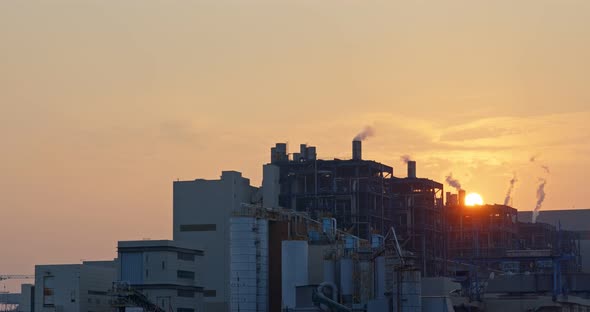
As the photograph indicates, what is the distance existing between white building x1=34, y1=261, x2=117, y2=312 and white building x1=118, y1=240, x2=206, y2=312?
432 cm

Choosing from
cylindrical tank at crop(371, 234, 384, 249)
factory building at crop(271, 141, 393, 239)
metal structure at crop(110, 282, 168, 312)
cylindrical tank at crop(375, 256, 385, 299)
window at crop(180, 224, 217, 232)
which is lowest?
metal structure at crop(110, 282, 168, 312)

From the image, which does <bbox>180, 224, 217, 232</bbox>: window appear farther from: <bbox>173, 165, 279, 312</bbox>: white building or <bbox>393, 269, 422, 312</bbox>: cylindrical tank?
<bbox>393, 269, 422, 312</bbox>: cylindrical tank

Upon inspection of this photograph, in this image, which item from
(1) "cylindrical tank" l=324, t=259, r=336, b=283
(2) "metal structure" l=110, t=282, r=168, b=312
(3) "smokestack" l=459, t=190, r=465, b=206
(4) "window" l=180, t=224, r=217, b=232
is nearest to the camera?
(1) "cylindrical tank" l=324, t=259, r=336, b=283

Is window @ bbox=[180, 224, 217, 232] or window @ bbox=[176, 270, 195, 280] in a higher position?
window @ bbox=[180, 224, 217, 232]

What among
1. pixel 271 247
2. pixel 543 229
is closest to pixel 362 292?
pixel 271 247

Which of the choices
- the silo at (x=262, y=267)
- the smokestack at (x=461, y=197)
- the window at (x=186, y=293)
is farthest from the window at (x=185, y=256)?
the smokestack at (x=461, y=197)

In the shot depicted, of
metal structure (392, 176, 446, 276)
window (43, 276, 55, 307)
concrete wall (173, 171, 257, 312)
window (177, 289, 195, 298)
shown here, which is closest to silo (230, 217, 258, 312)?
window (177, 289, 195, 298)

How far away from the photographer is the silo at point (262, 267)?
124562mm

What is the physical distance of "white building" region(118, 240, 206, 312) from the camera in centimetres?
13150

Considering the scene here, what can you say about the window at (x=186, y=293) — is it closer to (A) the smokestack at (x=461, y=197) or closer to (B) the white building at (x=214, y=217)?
(B) the white building at (x=214, y=217)

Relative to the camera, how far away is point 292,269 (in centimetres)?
12094

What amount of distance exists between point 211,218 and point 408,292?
45183 mm

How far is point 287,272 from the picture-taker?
121m

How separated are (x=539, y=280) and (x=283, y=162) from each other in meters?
42.8
